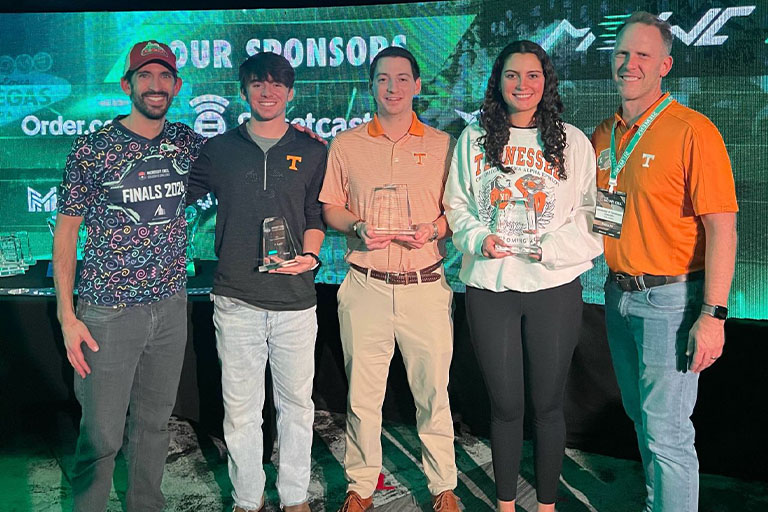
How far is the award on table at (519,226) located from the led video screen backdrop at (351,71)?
4.33 ft

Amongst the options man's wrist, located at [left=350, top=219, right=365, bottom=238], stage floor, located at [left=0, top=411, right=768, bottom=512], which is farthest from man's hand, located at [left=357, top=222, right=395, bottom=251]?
stage floor, located at [left=0, top=411, right=768, bottom=512]

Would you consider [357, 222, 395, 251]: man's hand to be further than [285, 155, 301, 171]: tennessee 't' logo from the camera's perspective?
No

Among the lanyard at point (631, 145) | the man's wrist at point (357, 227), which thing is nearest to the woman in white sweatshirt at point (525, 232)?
the lanyard at point (631, 145)

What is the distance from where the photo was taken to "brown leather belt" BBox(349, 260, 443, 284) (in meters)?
3.07

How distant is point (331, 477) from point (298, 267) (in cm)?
127

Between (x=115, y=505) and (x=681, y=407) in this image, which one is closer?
(x=681, y=407)

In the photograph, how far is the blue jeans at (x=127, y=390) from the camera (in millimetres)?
2703

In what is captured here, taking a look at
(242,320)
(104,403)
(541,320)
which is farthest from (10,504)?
(541,320)

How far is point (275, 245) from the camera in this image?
2924 mm

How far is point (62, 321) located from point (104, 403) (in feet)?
1.04

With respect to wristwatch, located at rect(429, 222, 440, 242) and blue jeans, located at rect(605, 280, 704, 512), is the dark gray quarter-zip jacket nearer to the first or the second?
wristwatch, located at rect(429, 222, 440, 242)

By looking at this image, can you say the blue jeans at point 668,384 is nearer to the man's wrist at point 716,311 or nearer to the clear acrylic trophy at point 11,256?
the man's wrist at point 716,311

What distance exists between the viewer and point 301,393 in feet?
10.1

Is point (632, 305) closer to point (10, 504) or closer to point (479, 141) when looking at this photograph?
point (479, 141)
